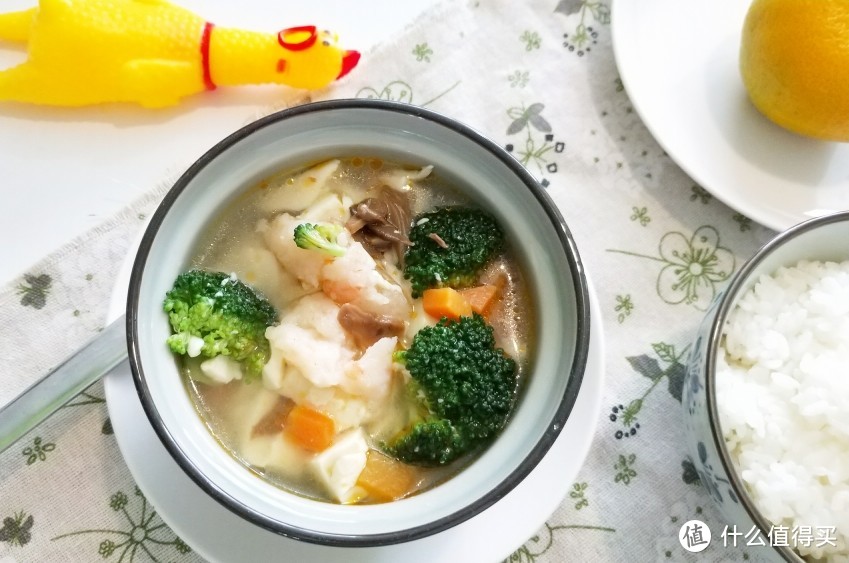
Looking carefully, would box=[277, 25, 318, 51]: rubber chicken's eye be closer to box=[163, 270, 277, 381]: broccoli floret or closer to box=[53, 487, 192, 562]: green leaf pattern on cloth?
box=[163, 270, 277, 381]: broccoli floret

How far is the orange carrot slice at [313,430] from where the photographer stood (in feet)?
4.05

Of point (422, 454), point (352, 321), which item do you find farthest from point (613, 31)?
point (422, 454)

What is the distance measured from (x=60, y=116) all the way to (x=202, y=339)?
72 cm

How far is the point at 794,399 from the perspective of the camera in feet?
4.18

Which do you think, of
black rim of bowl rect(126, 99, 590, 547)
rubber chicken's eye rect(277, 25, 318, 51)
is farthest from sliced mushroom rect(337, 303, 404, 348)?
rubber chicken's eye rect(277, 25, 318, 51)

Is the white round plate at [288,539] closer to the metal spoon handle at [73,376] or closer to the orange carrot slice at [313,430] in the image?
the metal spoon handle at [73,376]

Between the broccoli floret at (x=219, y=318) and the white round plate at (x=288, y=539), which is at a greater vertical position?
the broccoli floret at (x=219, y=318)

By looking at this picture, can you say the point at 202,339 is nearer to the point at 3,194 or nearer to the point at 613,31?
the point at 3,194

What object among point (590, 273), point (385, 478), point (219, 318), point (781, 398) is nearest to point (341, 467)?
point (385, 478)

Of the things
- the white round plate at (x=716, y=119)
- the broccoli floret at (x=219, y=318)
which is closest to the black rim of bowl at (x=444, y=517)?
the broccoli floret at (x=219, y=318)

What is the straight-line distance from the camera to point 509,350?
1295 mm

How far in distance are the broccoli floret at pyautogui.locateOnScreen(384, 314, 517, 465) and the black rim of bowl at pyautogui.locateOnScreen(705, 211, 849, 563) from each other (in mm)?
341

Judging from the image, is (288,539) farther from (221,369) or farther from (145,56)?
(145,56)

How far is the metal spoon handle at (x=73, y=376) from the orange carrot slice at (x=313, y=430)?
339mm
